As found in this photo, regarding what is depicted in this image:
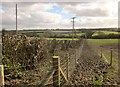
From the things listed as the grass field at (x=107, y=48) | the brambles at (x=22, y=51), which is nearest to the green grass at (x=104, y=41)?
the grass field at (x=107, y=48)

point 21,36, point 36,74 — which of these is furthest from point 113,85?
point 21,36

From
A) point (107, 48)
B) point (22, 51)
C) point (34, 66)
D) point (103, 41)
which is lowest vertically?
point (107, 48)

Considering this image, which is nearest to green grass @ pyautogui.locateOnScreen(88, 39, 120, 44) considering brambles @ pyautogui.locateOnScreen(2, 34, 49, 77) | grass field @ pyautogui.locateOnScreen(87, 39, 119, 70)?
grass field @ pyautogui.locateOnScreen(87, 39, 119, 70)

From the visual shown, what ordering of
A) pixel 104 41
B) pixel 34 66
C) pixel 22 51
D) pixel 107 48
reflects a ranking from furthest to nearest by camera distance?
pixel 104 41, pixel 107 48, pixel 22 51, pixel 34 66

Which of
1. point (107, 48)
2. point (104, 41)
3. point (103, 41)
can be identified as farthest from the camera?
point (103, 41)

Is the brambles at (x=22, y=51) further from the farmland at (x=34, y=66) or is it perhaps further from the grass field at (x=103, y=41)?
the grass field at (x=103, y=41)

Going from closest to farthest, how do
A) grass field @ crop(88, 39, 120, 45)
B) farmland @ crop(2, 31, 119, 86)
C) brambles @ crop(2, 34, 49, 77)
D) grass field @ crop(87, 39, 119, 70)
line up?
farmland @ crop(2, 31, 119, 86) → brambles @ crop(2, 34, 49, 77) → grass field @ crop(87, 39, 119, 70) → grass field @ crop(88, 39, 120, 45)

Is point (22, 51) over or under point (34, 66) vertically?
over

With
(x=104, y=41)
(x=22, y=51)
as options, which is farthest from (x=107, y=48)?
(x=22, y=51)

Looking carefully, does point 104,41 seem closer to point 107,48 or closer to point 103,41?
point 103,41

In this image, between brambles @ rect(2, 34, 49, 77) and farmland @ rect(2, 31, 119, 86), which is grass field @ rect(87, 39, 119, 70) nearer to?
farmland @ rect(2, 31, 119, 86)

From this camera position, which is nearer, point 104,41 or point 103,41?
point 104,41

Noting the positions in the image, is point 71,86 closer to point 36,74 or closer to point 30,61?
point 36,74

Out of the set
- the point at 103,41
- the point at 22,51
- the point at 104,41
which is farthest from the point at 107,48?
the point at 22,51
